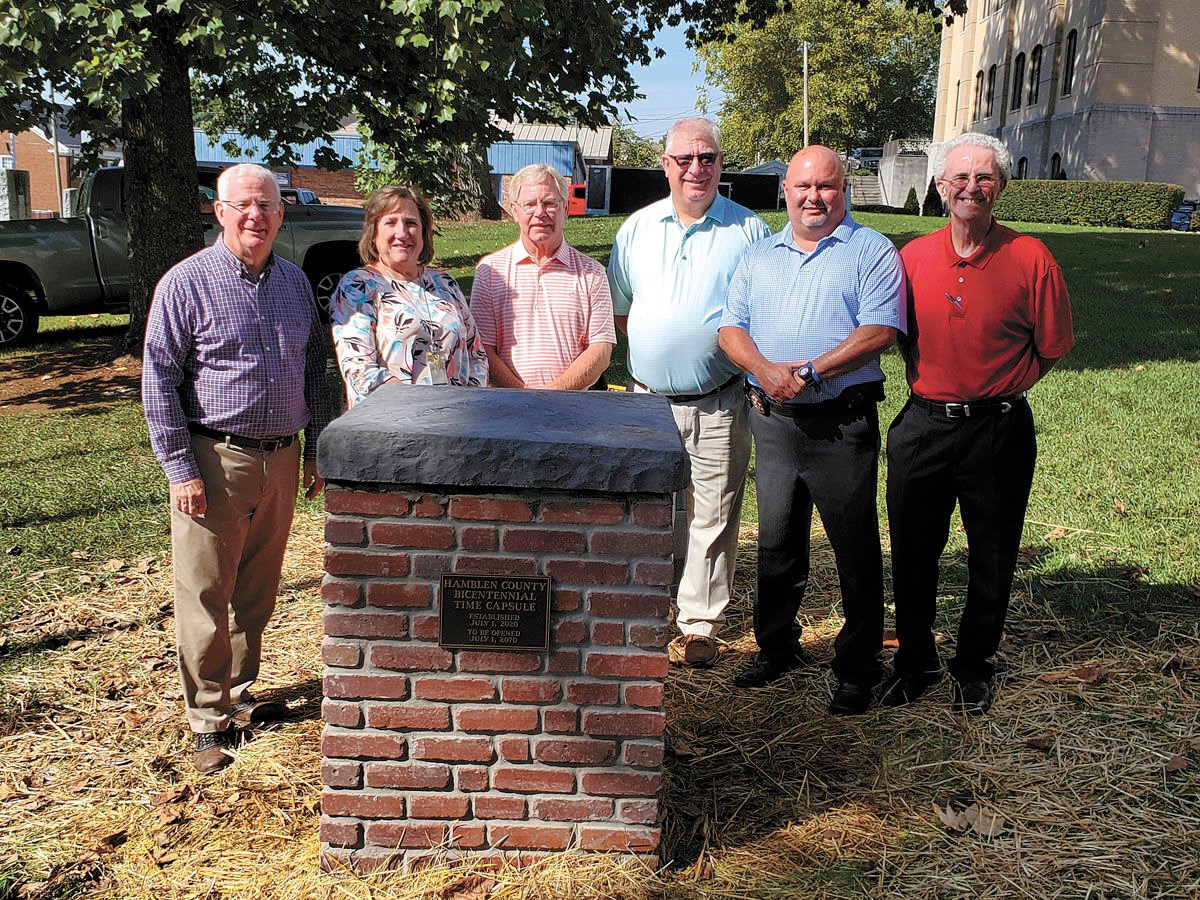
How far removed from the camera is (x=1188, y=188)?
3294cm

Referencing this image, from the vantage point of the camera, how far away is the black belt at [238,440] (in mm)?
3717

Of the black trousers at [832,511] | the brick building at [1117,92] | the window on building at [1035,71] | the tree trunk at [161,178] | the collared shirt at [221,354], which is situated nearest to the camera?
the collared shirt at [221,354]

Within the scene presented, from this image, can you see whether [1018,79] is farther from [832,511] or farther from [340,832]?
[340,832]

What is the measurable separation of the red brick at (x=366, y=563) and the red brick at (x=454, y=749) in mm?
512

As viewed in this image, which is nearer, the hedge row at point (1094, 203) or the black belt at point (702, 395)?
the black belt at point (702, 395)

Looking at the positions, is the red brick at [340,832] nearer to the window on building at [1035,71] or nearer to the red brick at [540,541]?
the red brick at [540,541]

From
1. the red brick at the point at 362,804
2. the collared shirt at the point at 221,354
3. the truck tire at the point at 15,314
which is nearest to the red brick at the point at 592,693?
the red brick at the point at 362,804

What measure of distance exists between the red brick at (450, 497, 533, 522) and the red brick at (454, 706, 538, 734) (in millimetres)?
568

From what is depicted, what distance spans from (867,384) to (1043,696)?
1502 mm

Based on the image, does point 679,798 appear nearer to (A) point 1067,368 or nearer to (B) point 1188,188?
(A) point 1067,368

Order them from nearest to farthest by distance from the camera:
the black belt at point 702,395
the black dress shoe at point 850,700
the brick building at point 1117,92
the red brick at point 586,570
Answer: the red brick at point 586,570 → the black dress shoe at point 850,700 → the black belt at point 702,395 → the brick building at point 1117,92

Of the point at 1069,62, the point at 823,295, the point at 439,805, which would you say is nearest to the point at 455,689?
the point at 439,805

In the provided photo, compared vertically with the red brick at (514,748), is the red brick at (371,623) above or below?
above

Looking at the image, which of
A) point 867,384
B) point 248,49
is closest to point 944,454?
point 867,384
